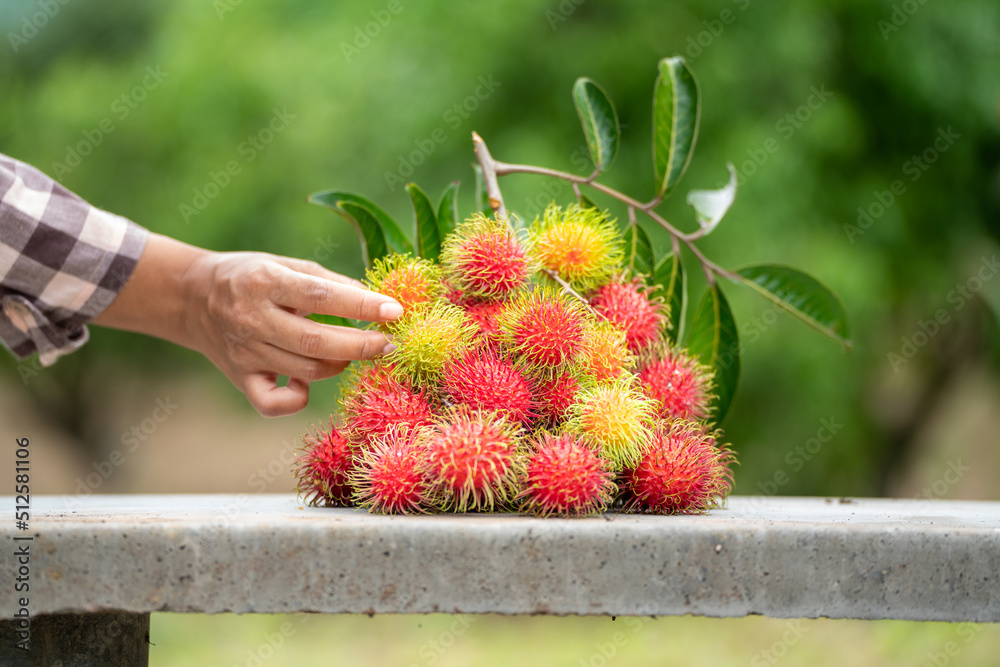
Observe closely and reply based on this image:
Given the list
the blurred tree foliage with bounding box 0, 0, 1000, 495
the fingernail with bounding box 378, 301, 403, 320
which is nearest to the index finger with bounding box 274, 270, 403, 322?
the fingernail with bounding box 378, 301, 403, 320

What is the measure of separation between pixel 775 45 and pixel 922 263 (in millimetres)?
1135

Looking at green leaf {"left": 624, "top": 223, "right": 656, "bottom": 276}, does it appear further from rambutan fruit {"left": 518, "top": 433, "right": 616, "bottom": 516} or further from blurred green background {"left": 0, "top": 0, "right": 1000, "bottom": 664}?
blurred green background {"left": 0, "top": 0, "right": 1000, "bottom": 664}

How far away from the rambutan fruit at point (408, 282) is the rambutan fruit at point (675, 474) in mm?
304

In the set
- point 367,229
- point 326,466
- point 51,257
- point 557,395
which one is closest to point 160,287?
point 51,257

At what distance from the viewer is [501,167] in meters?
1.16

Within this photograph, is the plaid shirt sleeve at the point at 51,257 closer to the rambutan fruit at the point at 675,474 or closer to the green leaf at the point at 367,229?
the green leaf at the point at 367,229

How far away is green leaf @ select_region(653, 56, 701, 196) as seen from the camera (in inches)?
48.4

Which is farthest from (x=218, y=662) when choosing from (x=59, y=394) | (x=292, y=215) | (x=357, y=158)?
(x=59, y=394)

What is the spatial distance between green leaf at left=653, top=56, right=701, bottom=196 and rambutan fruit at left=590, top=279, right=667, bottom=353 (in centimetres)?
26

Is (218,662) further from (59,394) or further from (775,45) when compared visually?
(775,45)

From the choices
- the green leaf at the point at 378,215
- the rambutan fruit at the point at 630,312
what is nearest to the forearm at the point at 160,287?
the green leaf at the point at 378,215

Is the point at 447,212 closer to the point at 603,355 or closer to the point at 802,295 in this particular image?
the point at 603,355

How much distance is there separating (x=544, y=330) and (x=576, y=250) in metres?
0.15

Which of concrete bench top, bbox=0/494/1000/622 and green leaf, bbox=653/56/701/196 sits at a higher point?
green leaf, bbox=653/56/701/196
